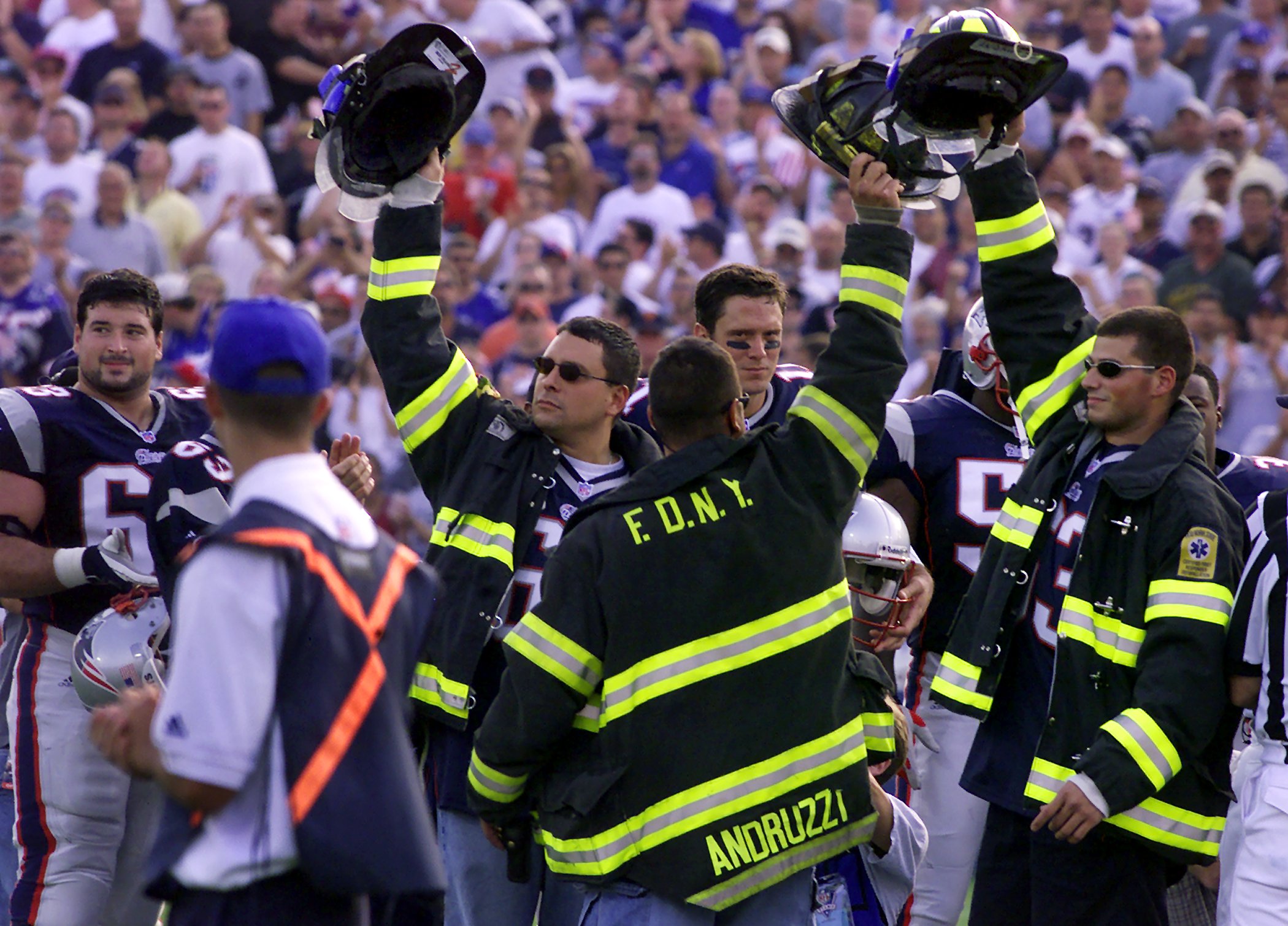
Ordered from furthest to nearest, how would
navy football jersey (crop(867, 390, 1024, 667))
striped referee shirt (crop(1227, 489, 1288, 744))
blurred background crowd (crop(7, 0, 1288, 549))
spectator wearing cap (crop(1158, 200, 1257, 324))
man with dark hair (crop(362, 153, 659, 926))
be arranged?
blurred background crowd (crop(7, 0, 1288, 549)) < spectator wearing cap (crop(1158, 200, 1257, 324)) < navy football jersey (crop(867, 390, 1024, 667)) < man with dark hair (crop(362, 153, 659, 926)) < striped referee shirt (crop(1227, 489, 1288, 744))

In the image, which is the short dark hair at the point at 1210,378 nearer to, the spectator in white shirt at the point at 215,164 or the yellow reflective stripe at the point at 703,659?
the yellow reflective stripe at the point at 703,659

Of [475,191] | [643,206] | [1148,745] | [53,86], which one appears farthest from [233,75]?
[1148,745]

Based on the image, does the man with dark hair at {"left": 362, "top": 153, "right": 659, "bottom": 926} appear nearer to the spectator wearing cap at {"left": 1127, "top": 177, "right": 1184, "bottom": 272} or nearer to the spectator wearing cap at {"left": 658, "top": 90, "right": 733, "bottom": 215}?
the spectator wearing cap at {"left": 1127, "top": 177, "right": 1184, "bottom": 272}

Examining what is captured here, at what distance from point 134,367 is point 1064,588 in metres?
3.08

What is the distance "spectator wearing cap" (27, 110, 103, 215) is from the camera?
13172mm

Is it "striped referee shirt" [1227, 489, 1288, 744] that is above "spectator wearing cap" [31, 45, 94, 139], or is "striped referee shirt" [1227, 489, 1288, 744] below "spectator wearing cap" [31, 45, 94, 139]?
above

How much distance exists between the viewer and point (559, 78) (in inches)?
596

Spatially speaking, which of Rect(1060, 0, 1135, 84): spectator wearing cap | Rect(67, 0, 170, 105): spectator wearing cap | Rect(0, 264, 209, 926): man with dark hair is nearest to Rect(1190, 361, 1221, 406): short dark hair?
Rect(0, 264, 209, 926): man with dark hair

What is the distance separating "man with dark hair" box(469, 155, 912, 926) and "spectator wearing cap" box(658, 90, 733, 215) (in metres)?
10.4

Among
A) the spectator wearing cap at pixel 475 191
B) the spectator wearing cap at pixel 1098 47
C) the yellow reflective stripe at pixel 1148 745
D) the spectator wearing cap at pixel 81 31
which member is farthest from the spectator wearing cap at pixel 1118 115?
the yellow reflective stripe at pixel 1148 745

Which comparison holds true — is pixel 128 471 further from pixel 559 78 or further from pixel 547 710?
pixel 559 78

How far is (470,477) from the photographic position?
4.84 m

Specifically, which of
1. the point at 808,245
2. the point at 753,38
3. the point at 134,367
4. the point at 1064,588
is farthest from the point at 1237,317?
the point at 134,367

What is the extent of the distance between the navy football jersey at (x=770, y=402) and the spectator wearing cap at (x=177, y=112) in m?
9.83
